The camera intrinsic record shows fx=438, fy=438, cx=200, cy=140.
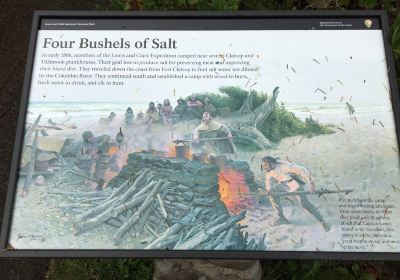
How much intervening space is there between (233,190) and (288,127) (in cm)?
41

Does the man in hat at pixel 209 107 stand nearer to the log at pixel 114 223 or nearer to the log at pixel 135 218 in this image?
the log at pixel 135 218

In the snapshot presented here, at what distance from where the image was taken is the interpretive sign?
1896 millimetres

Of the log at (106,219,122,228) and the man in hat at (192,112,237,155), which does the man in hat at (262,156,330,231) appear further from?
the log at (106,219,122,228)

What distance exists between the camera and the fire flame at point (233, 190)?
1.94 meters

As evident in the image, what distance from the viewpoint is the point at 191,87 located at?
214 centimetres

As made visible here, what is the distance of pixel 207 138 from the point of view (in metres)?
2.06

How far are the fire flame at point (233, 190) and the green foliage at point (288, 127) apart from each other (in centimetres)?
25

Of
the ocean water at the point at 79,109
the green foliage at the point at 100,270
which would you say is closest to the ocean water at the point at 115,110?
the ocean water at the point at 79,109

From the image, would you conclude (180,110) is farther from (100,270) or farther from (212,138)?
(100,270)

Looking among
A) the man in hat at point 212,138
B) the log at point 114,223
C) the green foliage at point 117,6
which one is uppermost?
the green foliage at point 117,6

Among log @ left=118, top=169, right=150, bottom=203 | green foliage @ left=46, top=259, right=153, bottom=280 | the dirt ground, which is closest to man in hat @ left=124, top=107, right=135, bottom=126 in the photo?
log @ left=118, top=169, right=150, bottom=203

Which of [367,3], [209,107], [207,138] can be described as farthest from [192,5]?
[207,138]

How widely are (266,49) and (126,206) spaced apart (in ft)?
3.39
